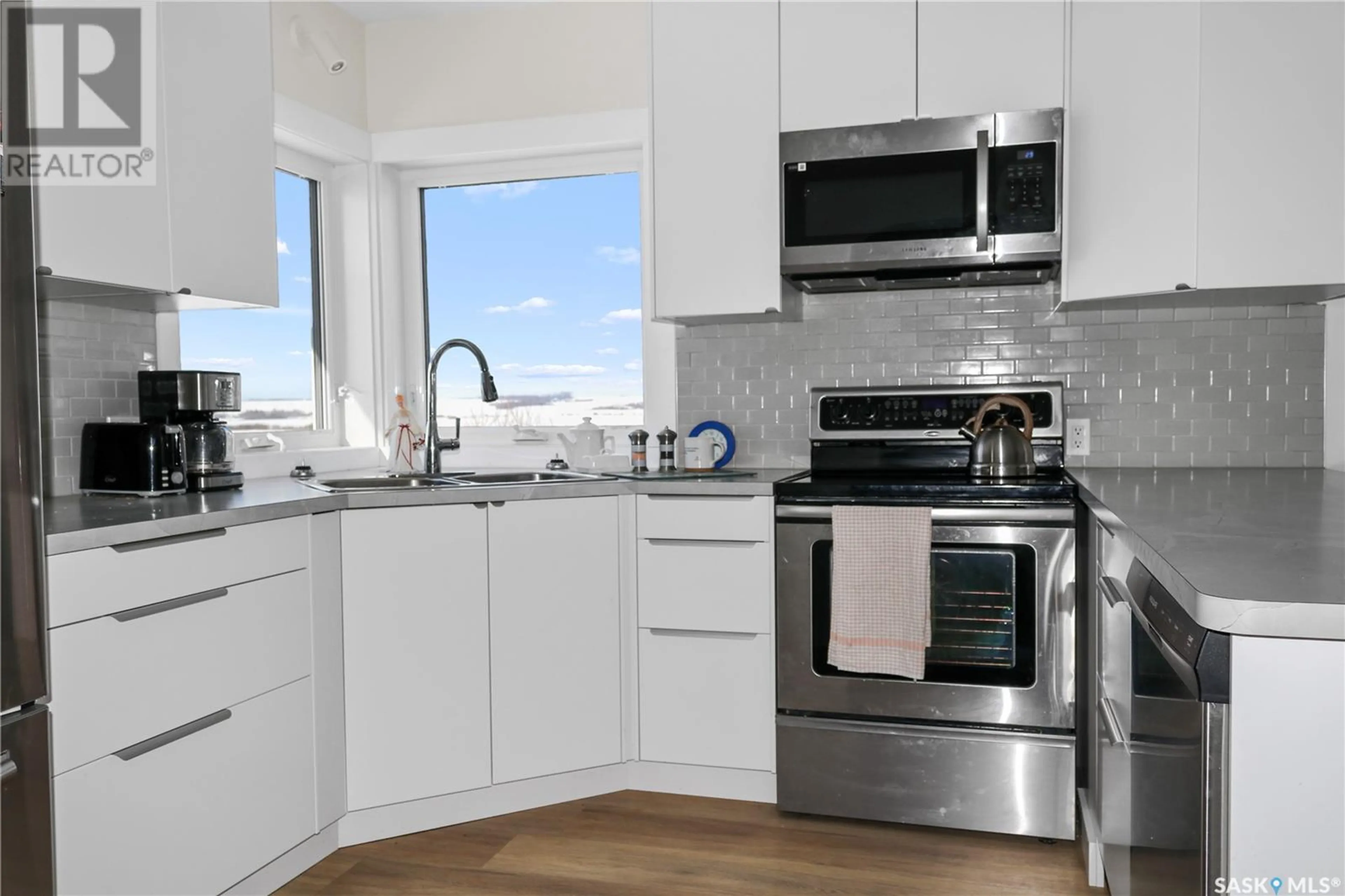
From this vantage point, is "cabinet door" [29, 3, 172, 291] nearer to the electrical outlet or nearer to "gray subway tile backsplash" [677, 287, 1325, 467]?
"gray subway tile backsplash" [677, 287, 1325, 467]

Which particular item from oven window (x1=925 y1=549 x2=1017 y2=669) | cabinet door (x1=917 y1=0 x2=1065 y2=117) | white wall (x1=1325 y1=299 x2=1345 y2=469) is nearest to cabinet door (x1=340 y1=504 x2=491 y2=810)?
oven window (x1=925 y1=549 x2=1017 y2=669)

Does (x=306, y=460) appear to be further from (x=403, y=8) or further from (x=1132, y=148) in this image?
(x=1132, y=148)

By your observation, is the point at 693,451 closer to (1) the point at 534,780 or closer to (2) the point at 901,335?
(2) the point at 901,335

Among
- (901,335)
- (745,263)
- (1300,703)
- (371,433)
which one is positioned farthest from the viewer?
(371,433)

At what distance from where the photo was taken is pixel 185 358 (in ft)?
9.59

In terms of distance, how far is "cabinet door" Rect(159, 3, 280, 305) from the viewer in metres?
2.29

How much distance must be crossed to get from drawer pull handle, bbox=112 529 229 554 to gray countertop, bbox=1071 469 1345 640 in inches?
69.1

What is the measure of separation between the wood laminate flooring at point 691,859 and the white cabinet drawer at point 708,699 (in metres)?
0.15

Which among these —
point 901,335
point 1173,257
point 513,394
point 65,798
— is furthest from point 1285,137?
point 65,798

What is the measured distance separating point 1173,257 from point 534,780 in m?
2.27

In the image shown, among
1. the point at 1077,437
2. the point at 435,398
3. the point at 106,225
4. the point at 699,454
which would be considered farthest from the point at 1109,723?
the point at 106,225

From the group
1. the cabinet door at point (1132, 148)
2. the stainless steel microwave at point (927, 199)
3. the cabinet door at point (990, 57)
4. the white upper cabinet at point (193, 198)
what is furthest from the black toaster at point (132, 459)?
the cabinet door at point (1132, 148)

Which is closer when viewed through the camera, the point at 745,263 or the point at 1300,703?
the point at 1300,703

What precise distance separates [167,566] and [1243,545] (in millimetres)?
1876
